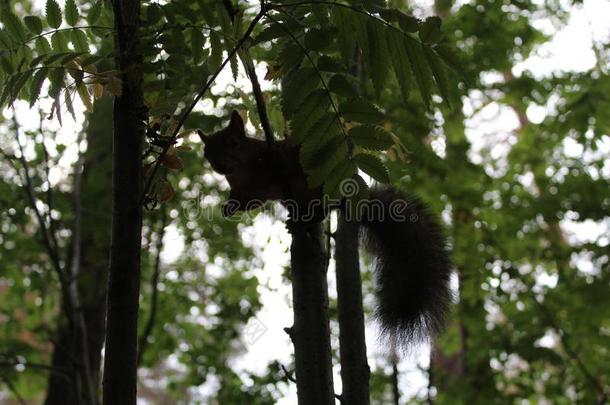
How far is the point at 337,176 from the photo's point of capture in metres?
2.03

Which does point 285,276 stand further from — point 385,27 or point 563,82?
point 385,27

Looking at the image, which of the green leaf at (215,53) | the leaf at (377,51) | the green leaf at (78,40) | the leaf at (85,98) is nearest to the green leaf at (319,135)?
the leaf at (377,51)

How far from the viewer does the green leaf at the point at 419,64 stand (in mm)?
1954

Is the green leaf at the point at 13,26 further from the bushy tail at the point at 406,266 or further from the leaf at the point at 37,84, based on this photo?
the bushy tail at the point at 406,266

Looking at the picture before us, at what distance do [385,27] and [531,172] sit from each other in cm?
737

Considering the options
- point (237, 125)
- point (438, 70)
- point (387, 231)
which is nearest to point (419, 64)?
point (438, 70)

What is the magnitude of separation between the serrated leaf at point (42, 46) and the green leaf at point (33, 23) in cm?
14

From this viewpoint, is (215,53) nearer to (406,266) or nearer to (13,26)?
(13,26)

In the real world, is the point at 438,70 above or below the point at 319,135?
above

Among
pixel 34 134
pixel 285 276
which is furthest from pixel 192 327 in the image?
pixel 34 134

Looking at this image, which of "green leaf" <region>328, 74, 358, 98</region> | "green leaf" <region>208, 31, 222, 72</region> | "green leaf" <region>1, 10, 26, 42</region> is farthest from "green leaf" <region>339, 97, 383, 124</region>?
"green leaf" <region>1, 10, 26, 42</region>

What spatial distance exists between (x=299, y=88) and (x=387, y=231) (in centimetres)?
201

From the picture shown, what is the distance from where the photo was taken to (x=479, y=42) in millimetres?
6625

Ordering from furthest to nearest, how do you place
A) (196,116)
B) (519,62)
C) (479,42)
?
(519,62) < (479,42) < (196,116)
